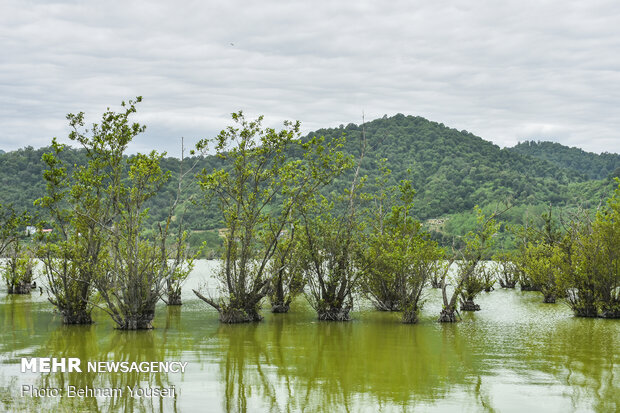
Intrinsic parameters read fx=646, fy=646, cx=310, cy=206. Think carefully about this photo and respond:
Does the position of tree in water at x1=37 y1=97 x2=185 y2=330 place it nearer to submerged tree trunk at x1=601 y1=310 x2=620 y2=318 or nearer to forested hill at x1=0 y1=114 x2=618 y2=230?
submerged tree trunk at x1=601 y1=310 x2=620 y2=318

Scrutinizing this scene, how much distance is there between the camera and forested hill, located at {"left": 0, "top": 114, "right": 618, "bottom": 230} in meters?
73.6

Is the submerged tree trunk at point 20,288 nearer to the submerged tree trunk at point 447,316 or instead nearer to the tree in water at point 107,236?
the tree in water at point 107,236

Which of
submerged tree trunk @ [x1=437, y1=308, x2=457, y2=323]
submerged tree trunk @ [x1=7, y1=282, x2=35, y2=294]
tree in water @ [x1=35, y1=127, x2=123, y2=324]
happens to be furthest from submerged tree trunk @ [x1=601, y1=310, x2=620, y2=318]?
submerged tree trunk @ [x1=7, y1=282, x2=35, y2=294]

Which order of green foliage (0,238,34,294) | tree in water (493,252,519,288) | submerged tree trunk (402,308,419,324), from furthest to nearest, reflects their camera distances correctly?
tree in water (493,252,519,288) < green foliage (0,238,34,294) < submerged tree trunk (402,308,419,324)

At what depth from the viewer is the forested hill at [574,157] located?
5891 inches

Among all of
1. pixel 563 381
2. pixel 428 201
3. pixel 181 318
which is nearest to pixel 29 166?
pixel 428 201

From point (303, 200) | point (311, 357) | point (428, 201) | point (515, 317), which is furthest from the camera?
point (428, 201)

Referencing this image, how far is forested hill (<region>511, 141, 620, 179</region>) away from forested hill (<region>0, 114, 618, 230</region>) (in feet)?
154

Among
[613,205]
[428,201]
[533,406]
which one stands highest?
[428,201]

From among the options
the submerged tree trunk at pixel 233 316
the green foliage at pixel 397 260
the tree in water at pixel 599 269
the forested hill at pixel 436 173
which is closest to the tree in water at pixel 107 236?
the submerged tree trunk at pixel 233 316

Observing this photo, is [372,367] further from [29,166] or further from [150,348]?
[29,166]

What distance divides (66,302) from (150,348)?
502 cm

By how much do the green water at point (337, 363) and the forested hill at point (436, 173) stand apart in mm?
45602

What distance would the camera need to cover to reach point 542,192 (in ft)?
295
